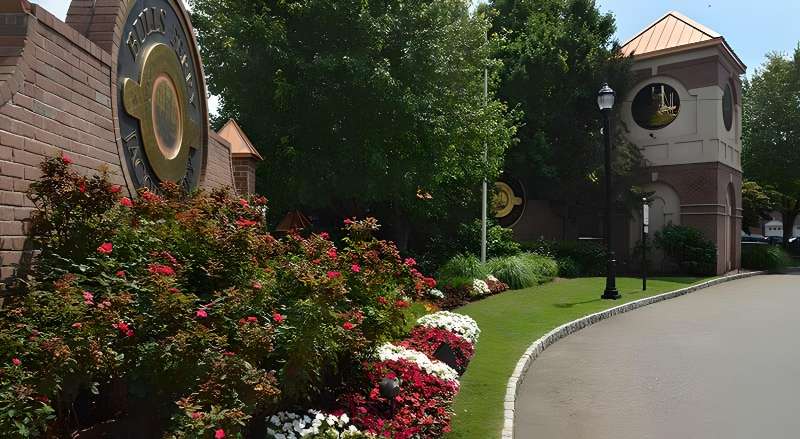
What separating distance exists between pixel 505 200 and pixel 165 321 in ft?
85.0

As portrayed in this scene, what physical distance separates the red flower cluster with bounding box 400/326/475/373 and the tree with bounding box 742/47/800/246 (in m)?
35.9

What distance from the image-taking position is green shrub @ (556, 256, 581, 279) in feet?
78.7

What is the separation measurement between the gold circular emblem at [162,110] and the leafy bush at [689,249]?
77.2 feet

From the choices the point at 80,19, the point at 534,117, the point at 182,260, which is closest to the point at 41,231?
the point at 182,260

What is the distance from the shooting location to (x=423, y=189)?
18984 mm

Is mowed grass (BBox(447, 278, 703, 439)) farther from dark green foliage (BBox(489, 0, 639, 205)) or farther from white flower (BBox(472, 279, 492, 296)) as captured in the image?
dark green foliage (BBox(489, 0, 639, 205))

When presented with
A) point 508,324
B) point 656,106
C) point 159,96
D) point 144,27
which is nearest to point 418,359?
point 159,96

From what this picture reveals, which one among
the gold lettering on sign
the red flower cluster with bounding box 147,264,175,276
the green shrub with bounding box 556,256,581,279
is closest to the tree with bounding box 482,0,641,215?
the green shrub with bounding box 556,256,581,279

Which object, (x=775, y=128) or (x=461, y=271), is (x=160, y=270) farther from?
(x=775, y=128)

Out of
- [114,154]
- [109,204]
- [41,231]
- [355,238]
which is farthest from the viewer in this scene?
[355,238]

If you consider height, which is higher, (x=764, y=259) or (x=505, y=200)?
(x=505, y=200)

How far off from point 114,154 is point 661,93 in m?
27.6

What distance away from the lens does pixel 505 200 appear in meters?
29.2

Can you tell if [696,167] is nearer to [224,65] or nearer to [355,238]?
[224,65]
